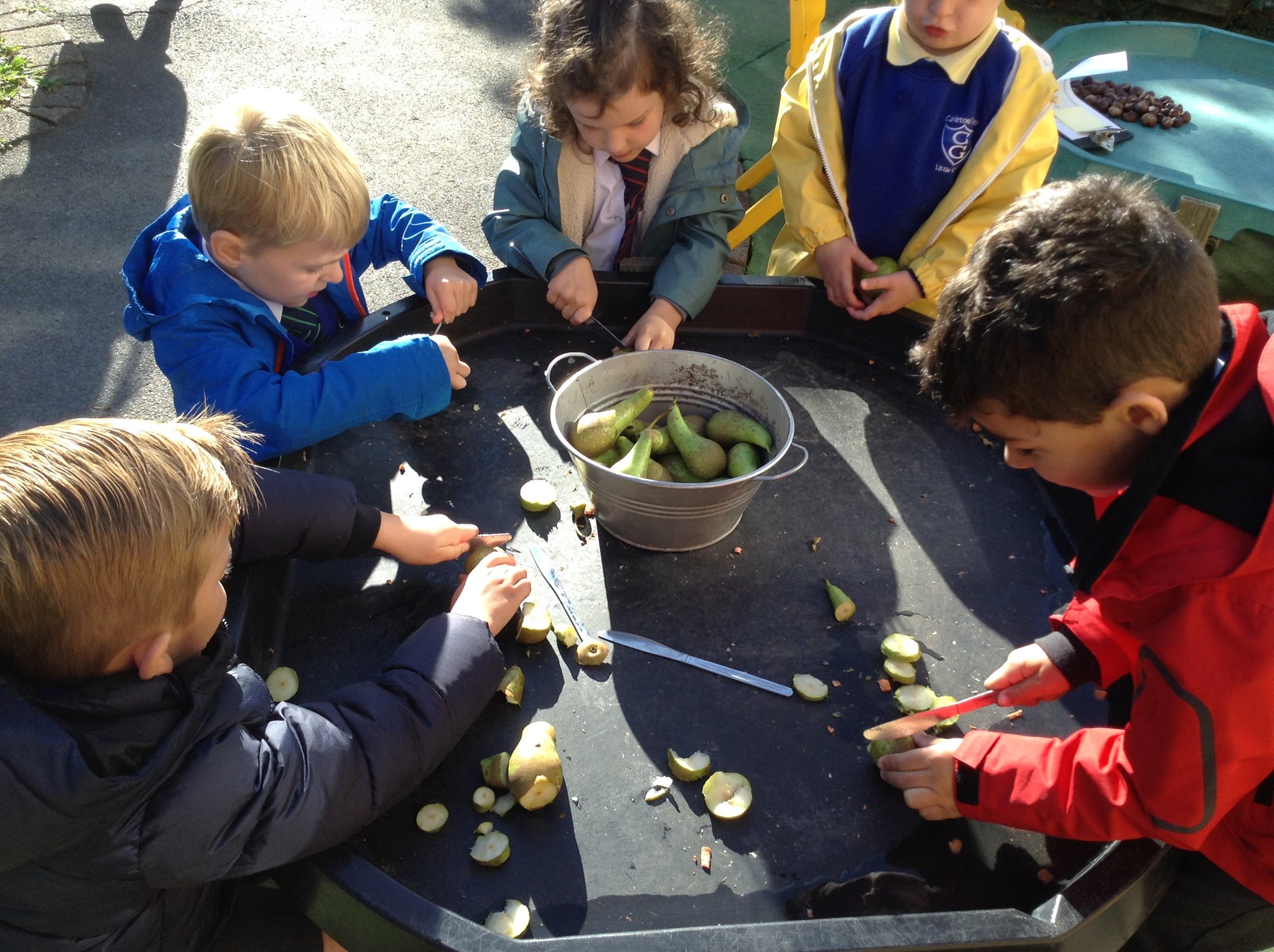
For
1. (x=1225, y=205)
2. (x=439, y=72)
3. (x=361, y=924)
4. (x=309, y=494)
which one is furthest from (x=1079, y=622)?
(x=439, y=72)

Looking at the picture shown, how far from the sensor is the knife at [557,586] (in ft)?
5.12

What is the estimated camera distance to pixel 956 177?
7.35ft

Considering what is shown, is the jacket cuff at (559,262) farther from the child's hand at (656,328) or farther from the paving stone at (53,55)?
Result: the paving stone at (53,55)

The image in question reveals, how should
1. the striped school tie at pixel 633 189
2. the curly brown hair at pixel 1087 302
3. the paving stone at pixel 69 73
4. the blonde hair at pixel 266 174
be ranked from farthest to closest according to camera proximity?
the paving stone at pixel 69 73 < the striped school tie at pixel 633 189 < the blonde hair at pixel 266 174 < the curly brown hair at pixel 1087 302

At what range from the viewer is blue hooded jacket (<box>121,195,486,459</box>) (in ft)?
5.54

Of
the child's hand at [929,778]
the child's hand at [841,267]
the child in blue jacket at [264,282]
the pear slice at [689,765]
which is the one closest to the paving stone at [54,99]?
the child in blue jacket at [264,282]

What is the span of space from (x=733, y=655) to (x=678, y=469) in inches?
14.8

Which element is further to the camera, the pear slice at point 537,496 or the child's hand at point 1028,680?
the pear slice at point 537,496

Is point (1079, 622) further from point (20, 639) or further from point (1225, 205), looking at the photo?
point (1225, 205)

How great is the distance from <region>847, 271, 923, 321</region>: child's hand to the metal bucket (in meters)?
0.41

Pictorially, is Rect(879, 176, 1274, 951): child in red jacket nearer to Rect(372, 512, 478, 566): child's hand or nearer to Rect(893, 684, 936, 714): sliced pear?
Rect(893, 684, 936, 714): sliced pear

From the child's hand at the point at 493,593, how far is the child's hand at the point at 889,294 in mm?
1064

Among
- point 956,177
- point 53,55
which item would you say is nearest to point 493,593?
point 956,177

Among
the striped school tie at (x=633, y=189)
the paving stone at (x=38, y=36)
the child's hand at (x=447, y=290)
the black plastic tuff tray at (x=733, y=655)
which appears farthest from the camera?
the paving stone at (x=38, y=36)
